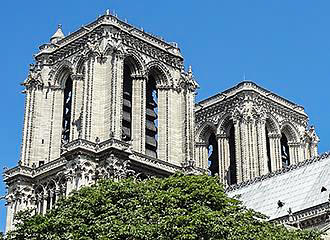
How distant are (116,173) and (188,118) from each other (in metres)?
11.7

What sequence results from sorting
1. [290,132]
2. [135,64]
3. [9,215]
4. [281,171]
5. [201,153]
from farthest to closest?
[290,132] < [201,153] < [135,64] < [281,171] < [9,215]

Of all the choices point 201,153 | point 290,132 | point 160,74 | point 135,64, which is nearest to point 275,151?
point 290,132

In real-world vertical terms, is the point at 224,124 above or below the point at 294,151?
above

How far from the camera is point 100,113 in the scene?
65688mm

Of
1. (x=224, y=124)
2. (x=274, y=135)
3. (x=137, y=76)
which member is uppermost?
(x=137, y=76)

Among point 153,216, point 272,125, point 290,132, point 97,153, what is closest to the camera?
point 153,216

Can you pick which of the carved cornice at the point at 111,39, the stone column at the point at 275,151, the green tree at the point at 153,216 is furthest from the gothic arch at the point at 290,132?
the green tree at the point at 153,216

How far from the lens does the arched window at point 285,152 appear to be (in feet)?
264

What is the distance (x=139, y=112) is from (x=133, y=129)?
68.5 inches

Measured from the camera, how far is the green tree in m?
35.8

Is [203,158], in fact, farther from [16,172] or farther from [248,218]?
[248,218]

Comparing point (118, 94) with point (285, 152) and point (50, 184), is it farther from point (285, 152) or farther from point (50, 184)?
point (285, 152)

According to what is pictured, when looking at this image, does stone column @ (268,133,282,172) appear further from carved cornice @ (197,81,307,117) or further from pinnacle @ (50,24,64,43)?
pinnacle @ (50,24,64,43)

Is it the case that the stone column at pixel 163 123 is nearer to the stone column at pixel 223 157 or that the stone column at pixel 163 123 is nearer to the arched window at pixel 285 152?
the stone column at pixel 223 157
